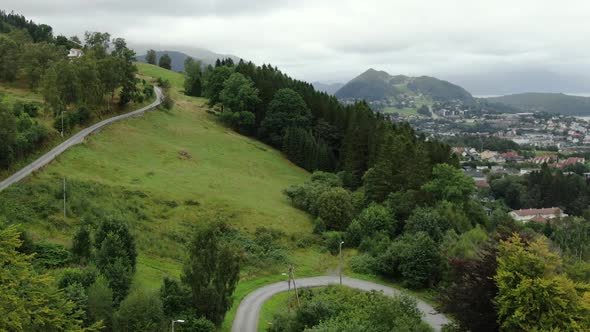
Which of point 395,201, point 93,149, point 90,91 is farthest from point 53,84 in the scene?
point 395,201

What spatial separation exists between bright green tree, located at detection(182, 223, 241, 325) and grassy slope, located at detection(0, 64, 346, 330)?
4.04 metres

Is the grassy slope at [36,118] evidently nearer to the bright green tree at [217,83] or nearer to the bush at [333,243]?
the bright green tree at [217,83]

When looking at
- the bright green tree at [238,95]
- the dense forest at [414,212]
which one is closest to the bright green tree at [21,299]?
the dense forest at [414,212]

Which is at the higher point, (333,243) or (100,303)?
(100,303)

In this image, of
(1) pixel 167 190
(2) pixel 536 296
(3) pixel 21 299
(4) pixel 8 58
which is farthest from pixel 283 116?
(3) pixel 21 299

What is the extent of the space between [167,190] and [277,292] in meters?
17.9

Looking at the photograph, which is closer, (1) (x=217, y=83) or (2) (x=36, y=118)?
(2) (x=36, y=118)

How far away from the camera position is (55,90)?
200 feet

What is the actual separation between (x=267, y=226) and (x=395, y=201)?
15.5 meters

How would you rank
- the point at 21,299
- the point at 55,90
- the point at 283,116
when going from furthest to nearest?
the point at 283,116, the point at 55,90, the point at 21,299

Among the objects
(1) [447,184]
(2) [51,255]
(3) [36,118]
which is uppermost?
(3) [36,118]

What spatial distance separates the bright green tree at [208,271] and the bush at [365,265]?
66.7ft

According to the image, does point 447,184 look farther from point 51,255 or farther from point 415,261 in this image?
point 51,255

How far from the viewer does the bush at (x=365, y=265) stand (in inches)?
1907
